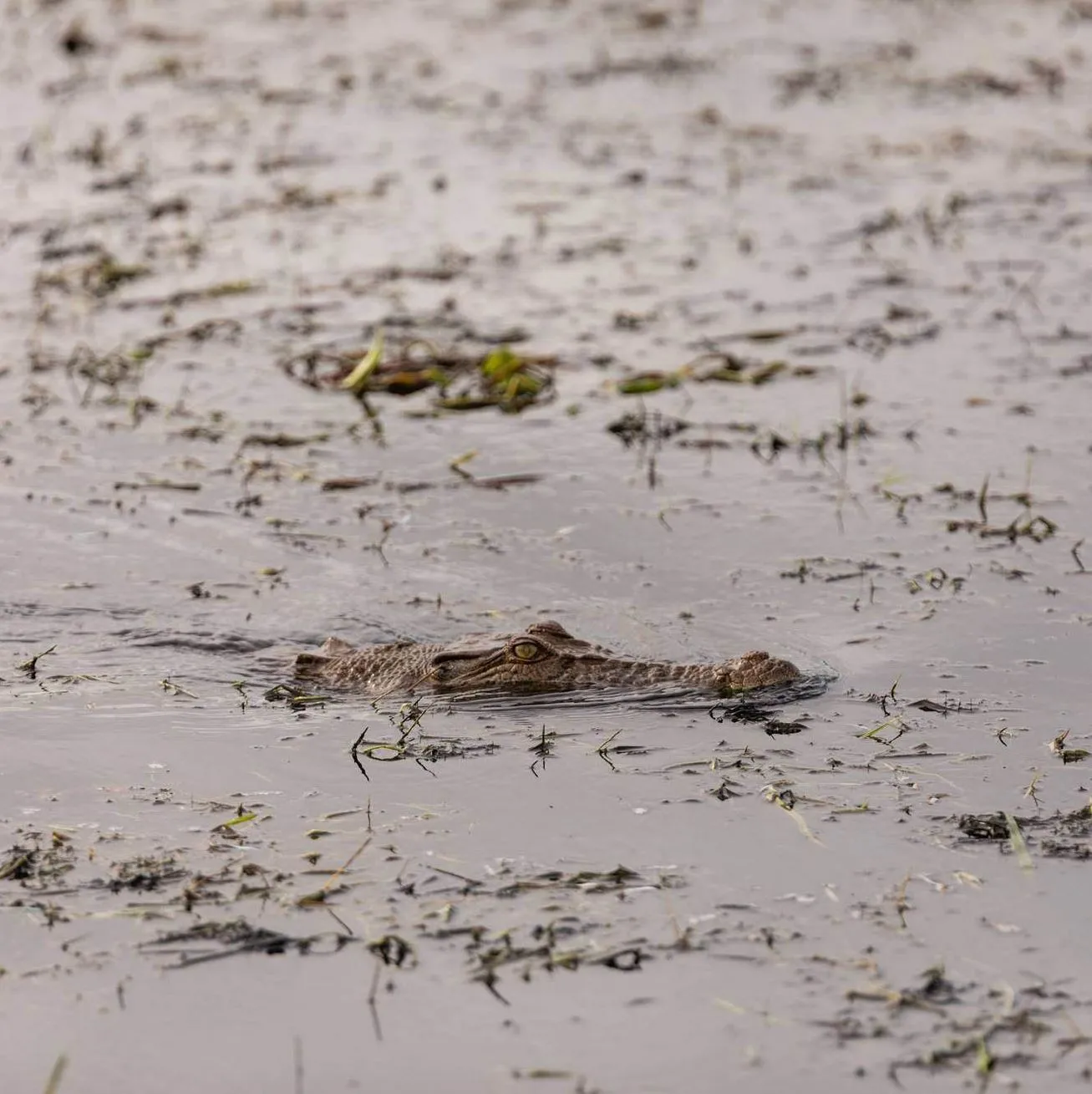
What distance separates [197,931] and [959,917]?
3.01m

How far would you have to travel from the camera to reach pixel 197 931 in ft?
24.0

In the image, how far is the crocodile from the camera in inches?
404

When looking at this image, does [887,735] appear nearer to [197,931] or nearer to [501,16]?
[197,931]

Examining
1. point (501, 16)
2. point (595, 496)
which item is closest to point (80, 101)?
point (501, 16)

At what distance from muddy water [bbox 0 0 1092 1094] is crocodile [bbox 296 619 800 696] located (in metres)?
0.29

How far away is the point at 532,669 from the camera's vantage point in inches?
406

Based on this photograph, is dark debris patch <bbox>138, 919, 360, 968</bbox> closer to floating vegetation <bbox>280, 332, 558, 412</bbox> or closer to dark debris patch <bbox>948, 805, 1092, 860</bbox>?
dark debris patch <bbox>948, 805, 1092, 860</bbox>

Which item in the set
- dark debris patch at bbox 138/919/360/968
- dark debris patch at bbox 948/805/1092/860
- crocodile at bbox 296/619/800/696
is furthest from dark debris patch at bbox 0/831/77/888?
dark debris patch at bbox 948/805/1092/860

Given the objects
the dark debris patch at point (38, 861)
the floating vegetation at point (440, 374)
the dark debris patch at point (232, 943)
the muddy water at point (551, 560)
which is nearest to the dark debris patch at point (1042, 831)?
the muddy water at point (551, 560)

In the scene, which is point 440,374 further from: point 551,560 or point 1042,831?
point 1042,831

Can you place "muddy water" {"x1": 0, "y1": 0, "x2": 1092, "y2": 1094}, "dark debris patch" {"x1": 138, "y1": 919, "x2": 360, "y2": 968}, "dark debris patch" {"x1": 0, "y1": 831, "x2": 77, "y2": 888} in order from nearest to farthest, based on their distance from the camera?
1. "muddy water" {"x1": 0, "y1": 0, "x2": 1092, "y2": 1094}
2. "dark debris patch" {"x1": 138, "y1": 919, "x2": 360, "y2": 968}
3. "dark debris patch" {"x1": 0, "y1": 831, "x2": 77, "y2": 888}

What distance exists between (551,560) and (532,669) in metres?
2.28

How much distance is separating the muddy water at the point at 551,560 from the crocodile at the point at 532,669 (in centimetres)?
29

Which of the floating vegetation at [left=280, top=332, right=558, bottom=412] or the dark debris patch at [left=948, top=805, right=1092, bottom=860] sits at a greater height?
the floating vegetation at [left=280, top=332, right=558, bottom=412]
